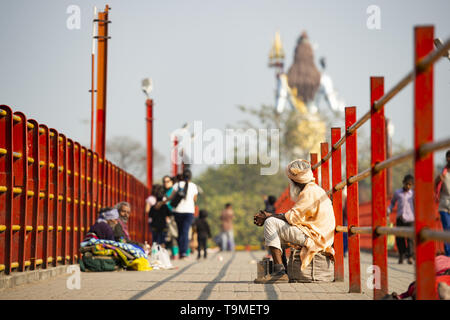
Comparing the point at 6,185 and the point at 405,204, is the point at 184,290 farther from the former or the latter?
the point at 405,204

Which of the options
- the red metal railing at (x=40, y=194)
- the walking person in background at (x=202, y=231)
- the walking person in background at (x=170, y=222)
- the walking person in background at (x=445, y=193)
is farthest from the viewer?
the walking person in background at (x=202, y=231)

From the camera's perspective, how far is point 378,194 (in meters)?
6.51

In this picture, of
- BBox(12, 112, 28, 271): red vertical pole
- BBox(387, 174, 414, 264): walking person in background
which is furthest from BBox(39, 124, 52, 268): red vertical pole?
BBox(387, 174, 414, 264): walking person in background

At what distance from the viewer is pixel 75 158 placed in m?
13.4

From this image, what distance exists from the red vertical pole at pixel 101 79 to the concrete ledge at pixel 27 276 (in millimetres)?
9606

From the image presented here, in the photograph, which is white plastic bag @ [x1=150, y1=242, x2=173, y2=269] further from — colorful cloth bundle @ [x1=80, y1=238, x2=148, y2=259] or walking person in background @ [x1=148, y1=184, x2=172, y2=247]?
walking person in background @ [x1=148, y1=184, x2=172, y2=247]

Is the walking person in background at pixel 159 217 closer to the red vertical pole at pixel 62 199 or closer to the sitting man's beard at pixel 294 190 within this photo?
the red vertical pole at pixel 62 199

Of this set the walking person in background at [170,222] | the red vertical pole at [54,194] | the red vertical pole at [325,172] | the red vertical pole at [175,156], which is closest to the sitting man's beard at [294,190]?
the red vertical pole at [325,172]

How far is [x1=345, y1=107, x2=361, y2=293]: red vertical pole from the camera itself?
7723 mm

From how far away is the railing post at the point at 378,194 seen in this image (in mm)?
6380

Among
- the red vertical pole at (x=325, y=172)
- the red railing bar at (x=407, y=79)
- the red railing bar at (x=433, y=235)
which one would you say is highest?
the red railing bar at (x=407, y=79)

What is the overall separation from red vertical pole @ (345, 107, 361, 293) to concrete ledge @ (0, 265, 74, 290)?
3.42 m

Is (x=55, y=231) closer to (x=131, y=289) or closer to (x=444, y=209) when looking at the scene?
(x=131, y=289)

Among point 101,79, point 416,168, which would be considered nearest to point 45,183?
point 416,168
